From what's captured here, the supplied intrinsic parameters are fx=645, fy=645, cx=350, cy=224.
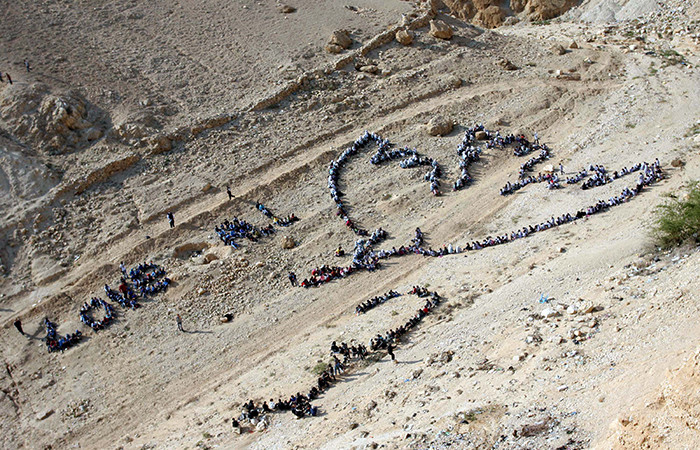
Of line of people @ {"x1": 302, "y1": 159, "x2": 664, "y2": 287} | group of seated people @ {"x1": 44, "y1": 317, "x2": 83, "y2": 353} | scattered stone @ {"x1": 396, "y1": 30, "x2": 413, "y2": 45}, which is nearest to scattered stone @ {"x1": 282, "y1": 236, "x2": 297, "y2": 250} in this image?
line of people @ {"x1": 302, "y1": 159, "x2": 664, "y2": 287}

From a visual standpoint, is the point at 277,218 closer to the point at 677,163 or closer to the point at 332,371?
the point at 332,371

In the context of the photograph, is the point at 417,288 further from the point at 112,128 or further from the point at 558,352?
the point at 112,128

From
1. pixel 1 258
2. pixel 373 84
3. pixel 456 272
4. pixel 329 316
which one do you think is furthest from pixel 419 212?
pixel 1 258

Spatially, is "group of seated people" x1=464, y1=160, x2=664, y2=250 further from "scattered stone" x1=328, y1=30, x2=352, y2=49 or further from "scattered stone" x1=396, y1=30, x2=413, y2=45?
"scattered stone" x1=328, y1=30, x2=352, y2=49

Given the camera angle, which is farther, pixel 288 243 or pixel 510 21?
pixel 510 21

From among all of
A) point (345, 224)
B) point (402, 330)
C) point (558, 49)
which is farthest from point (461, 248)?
point (558, 49)

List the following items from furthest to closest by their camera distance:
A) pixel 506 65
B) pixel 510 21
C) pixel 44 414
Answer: pixel 510 21 < pixel 506 65 < pixel 44 414
